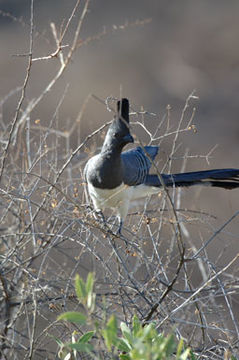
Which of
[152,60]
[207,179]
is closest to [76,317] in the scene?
[207,179]

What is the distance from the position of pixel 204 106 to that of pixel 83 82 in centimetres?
152

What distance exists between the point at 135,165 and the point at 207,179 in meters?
0.39

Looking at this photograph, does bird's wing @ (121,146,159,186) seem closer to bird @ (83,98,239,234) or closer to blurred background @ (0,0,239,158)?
bird @ (83,98,239,234)

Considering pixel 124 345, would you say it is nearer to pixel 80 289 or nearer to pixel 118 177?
pixel 80 289

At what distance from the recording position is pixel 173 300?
103 inches

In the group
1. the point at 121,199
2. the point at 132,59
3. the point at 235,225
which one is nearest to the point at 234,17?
the point at 132,59

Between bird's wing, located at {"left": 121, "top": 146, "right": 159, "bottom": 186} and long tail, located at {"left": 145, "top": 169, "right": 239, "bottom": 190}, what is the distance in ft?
0.27

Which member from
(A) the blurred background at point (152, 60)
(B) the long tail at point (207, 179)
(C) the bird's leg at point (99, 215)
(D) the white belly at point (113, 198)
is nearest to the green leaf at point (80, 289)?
(C) the bird's leg at point (99, 215)

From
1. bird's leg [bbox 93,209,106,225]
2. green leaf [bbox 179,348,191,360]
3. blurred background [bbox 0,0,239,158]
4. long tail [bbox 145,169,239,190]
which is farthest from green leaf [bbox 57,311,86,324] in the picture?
blurred background [bbox 0,0,239,158]

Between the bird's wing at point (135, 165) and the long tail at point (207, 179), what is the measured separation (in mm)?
83

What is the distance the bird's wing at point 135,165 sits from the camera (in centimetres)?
365

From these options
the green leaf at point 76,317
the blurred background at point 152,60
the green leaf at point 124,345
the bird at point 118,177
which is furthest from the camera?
the blurred background at point 152,60

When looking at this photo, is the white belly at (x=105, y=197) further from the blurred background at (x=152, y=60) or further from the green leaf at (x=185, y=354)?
the blurred background at (x=152, y=60)

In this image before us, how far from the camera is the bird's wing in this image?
12.0 feet
